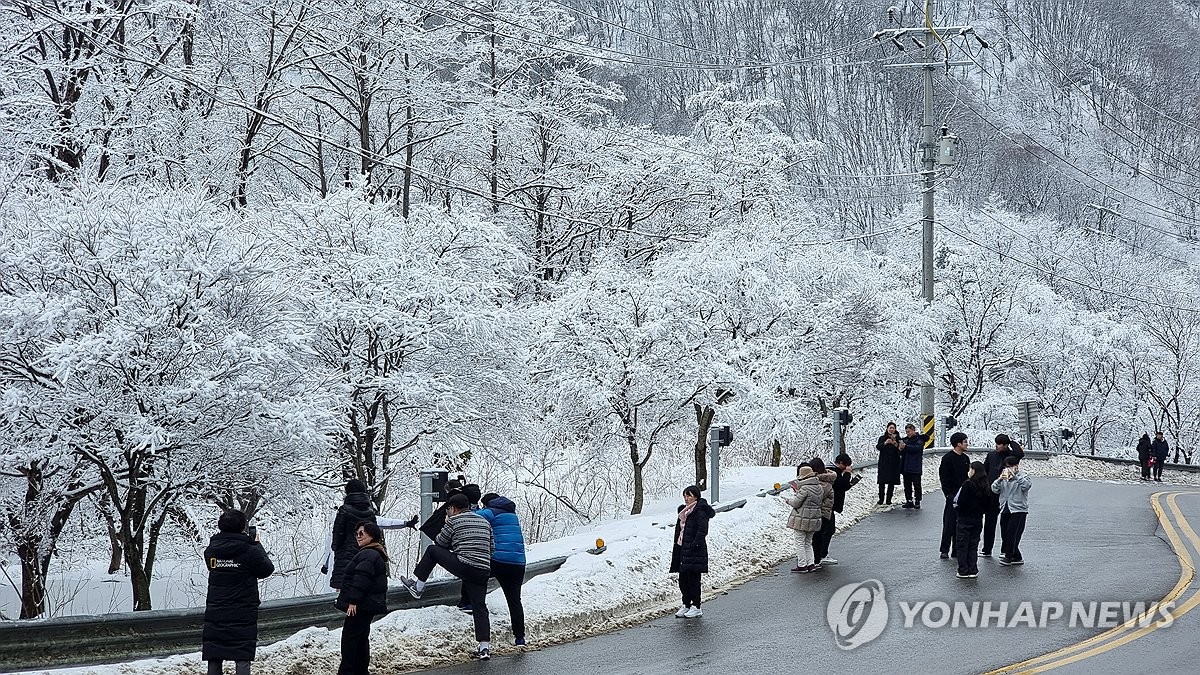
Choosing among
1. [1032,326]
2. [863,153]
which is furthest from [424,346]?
[863,153]

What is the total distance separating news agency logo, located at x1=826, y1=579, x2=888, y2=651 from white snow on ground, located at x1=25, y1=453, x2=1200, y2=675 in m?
1.64

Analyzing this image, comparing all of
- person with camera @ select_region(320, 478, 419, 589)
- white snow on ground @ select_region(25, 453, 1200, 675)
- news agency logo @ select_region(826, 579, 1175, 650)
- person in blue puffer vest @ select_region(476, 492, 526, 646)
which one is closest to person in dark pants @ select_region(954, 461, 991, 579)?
news agency logo @ select_region(826, 579, 1175, 650)

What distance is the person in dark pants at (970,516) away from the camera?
13.9m

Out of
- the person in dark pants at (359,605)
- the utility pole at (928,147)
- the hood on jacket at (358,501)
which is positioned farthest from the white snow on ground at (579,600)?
the utility pole at (928,147)

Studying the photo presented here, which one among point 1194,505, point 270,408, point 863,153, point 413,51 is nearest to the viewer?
point 270,408

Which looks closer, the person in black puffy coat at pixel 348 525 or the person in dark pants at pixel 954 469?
the person in black puffy coat at pixel 348 525

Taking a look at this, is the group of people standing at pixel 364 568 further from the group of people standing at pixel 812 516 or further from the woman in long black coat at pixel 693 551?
the group of people standing at pixel 812 516

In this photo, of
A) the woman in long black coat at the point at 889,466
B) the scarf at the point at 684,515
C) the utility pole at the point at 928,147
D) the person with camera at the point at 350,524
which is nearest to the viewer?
the person with camera at the point at 350,524

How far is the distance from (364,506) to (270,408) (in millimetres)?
2931

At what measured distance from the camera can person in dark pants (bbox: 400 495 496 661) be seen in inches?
407

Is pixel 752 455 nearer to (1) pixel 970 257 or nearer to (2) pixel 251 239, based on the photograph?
(1) pixel 970 257

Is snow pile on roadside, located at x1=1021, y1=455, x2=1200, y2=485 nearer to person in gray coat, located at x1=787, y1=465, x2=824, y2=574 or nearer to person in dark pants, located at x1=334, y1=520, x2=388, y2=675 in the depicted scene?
person in gray coat, located at x1=787, y1=465, x2=824, y2=574

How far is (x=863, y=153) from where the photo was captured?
162125 millimetres

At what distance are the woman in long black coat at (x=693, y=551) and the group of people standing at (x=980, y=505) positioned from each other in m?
3.73
